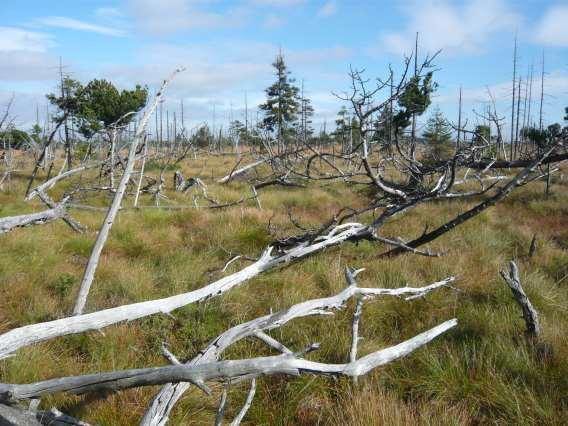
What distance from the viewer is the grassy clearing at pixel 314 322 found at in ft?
9.31

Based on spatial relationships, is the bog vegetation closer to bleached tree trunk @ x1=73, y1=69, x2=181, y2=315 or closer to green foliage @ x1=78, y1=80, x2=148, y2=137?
bleached tree trunk @ x1=73, y1=69, x2=181, y2=315

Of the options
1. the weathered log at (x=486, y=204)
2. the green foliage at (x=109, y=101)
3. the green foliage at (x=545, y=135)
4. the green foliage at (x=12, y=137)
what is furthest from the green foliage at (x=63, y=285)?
the green foliage at (x=109, y=101)

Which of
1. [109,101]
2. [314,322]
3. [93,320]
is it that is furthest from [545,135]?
[109,101]

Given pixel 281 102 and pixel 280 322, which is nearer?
pixel 280 322

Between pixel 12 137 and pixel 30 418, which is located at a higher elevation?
pixel 12 137

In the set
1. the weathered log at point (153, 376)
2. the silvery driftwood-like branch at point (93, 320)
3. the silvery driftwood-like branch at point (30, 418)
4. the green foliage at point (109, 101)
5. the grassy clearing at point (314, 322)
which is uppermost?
the green foliage at point (109, 101)

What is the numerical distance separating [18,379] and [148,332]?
1.00 m

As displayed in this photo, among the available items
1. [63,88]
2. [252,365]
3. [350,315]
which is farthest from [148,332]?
[63,88]

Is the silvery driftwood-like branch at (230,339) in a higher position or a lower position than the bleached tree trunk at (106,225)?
lower

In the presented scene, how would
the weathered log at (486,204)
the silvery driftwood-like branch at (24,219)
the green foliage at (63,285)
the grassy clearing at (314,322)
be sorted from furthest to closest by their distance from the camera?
the weathered log at (486,204) < the green foliage at (63,285) < the silvery driftwood-like branch at (24,219) < the grassy clearing at (314,322)

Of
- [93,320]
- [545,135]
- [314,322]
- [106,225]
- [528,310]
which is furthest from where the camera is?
[545,135]

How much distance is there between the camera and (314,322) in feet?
12.7

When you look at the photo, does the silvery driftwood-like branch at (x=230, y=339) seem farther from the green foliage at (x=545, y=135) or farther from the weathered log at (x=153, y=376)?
the green foliage at (x=545, y=135)

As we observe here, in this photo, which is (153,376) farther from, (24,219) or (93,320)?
(24,219)
